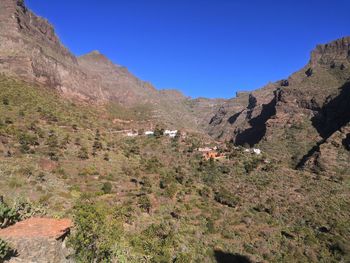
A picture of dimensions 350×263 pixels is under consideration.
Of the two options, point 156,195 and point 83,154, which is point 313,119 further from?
point 156,195

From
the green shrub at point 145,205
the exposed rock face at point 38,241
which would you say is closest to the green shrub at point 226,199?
the green shrub at point 145,205

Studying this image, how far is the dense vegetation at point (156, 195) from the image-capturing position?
26422 mm

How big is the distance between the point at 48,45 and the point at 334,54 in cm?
12808

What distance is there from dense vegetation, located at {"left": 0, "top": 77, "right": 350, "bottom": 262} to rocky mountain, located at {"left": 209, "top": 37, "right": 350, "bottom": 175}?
28.0m

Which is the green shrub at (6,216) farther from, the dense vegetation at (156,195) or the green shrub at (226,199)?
the green shrub at (226,199)

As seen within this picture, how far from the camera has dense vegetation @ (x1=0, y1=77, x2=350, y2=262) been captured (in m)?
26.4

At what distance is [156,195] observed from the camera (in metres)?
42.8

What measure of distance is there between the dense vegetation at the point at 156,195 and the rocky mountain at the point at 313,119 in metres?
28.0

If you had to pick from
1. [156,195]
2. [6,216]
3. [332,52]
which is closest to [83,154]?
[156,195]

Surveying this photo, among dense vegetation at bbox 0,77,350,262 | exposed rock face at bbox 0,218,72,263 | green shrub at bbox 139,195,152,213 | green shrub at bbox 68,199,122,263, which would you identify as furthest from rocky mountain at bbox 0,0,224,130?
green shrub at bbox 68,199,122,263

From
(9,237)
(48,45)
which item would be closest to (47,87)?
(48,45)

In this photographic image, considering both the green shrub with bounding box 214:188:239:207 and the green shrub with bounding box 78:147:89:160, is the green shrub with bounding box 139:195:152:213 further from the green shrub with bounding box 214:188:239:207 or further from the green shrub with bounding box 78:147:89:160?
the green shrub with bounding box 78:147:89:160

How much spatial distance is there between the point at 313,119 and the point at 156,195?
94789mm

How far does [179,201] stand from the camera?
140 feet
